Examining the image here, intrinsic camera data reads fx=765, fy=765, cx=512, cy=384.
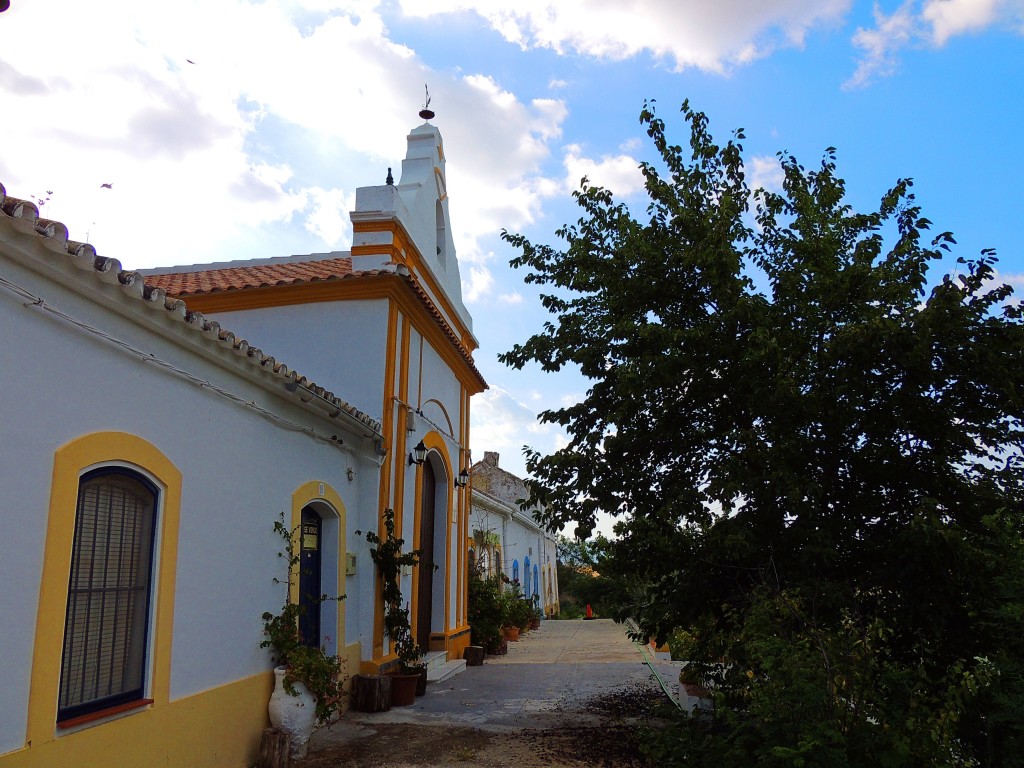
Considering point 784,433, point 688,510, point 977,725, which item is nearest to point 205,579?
point 688,510

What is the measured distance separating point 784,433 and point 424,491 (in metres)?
7.04

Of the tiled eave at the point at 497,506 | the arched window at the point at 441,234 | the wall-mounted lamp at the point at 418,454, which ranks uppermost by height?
the arched window at the point at 441,234

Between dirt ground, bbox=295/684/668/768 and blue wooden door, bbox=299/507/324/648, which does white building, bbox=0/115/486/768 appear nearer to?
blue wooden door, bbox=299/507/324/648

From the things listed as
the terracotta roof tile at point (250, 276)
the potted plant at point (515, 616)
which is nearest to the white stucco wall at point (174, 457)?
the terracotta roof tile at point (250, 276)

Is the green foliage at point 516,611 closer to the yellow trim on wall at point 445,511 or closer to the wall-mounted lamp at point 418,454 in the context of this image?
the yellow trim on wall at point 445,511

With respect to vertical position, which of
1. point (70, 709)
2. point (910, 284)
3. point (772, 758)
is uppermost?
point (910, 284)

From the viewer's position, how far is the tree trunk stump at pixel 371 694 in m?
8.38

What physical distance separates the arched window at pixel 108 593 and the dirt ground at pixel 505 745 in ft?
6.60

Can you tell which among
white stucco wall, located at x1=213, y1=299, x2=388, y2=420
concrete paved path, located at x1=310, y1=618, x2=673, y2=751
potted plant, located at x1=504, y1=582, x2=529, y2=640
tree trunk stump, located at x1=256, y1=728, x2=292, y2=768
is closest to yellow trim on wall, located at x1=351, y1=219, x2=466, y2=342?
white stucco wall, located at x1=213, y1=299, x2=388, y2=420

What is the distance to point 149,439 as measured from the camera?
17.1ft

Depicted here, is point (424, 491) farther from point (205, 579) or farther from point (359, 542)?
point (205, 579)

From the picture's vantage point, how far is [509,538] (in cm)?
2544

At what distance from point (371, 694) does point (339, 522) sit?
74.9 inches

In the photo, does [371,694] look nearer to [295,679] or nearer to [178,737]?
[295,679]
